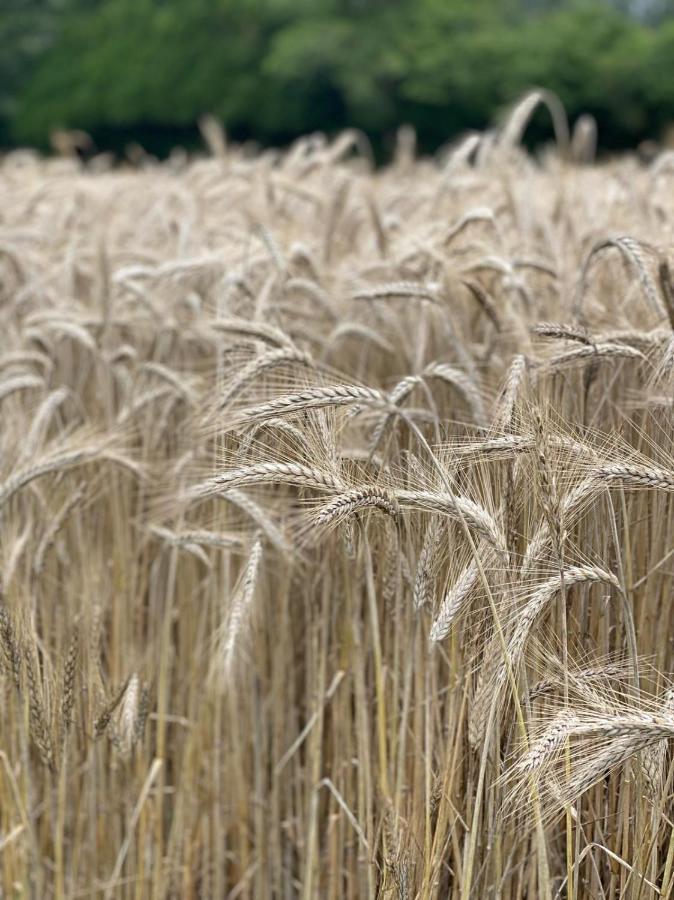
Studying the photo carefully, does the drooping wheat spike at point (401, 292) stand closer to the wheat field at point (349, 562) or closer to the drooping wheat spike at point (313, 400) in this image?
the wheat field at point (349, 562)

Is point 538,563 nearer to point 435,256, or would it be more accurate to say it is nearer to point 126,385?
point 435,256

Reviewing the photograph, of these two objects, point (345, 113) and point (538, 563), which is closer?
point (538, 563)

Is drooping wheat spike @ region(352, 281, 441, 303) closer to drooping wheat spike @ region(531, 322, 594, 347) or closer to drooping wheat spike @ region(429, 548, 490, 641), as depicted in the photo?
drooping wheat spike @ region(531, 322, 594, 347)

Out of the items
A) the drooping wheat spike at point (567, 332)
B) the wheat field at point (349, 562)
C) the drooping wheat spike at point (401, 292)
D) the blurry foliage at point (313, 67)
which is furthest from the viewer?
the blurry foliage at point (313, 67)

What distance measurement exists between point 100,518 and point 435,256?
3.10 ft

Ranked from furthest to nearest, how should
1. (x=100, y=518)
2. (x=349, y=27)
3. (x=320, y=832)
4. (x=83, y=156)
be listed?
(x=83, y=156)
(x=349, y=27)
(x=100, y=518)
(x=320, y=832)

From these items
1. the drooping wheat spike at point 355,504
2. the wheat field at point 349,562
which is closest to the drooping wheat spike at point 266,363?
the wheat field at point 349,562

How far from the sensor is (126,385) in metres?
2.64

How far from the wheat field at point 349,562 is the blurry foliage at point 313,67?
20.4m

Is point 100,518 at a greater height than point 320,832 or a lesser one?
greater

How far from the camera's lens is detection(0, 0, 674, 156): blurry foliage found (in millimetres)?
23344

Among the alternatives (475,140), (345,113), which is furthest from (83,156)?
(475,140)

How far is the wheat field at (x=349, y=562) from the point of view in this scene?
1634mm

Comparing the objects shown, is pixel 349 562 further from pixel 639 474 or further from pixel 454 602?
pixel 639 474
